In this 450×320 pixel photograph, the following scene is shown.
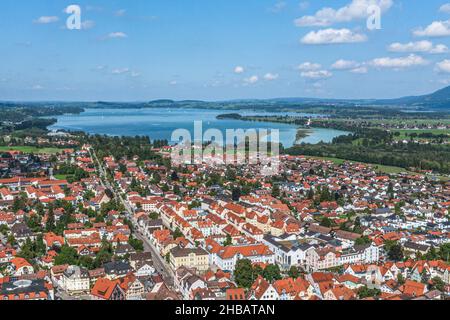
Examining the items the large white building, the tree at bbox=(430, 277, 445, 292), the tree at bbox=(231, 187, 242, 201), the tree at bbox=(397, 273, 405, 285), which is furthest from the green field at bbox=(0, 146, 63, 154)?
the tree at bbox=(430, 277, 445, 292)

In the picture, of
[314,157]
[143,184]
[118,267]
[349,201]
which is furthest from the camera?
[314,157]

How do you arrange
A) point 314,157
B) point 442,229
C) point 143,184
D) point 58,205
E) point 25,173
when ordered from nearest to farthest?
1. point 442,229
2. point 58,205
3. point 143,184
4. point 25,173
5. point 314,157

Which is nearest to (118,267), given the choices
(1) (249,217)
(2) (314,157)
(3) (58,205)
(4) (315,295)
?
(4) (315,295)

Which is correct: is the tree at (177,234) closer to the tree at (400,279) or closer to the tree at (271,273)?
the tree at (271,273)

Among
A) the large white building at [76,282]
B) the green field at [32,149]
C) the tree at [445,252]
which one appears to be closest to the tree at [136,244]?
the large white building at [76,282]

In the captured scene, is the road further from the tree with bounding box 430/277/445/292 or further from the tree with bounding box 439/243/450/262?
the tree with bounding box 439/243/450/262

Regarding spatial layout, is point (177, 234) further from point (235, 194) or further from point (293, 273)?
point (235, 194)

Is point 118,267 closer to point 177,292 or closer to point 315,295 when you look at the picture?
point 177,292
